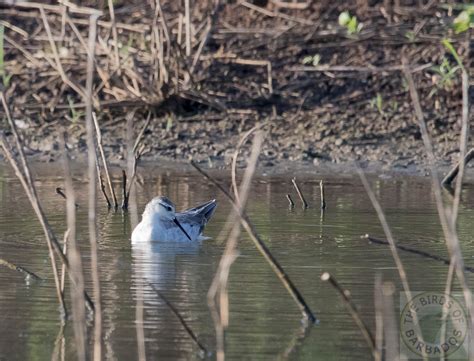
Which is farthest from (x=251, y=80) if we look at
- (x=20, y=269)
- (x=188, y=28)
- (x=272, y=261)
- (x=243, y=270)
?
(x=272, y=261)

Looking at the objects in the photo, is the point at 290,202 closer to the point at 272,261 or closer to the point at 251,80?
the point at 251,80

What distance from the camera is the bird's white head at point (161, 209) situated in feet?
33.9

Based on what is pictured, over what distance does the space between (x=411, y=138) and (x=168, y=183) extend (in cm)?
311

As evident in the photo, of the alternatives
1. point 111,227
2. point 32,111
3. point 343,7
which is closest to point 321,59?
point 343,7

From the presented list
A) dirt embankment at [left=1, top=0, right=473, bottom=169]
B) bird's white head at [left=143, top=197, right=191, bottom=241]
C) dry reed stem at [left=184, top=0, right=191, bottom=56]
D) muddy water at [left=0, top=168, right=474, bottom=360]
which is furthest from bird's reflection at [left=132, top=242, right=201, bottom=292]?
dry reed stem at [left=184, top=0, right=191, bottom=56]

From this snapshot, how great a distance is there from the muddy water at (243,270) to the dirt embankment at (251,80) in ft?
5.24

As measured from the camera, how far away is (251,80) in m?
15.9

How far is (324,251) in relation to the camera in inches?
369

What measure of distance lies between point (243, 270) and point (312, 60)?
782cm

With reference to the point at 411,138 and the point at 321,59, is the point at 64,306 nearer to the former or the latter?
the point at 411,138

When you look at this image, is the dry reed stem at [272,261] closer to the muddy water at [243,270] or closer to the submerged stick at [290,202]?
the muddy water at [243,270]

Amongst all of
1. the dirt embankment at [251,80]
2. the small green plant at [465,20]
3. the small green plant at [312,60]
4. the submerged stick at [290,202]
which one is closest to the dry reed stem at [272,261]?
the small green plant at [465,20]

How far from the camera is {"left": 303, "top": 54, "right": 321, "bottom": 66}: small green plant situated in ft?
51.8

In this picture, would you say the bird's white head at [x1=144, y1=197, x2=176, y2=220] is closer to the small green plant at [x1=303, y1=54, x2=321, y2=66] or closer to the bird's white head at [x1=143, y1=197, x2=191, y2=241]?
the bird's white head at [x1=143, y1=197, x2=191, y2=241]
